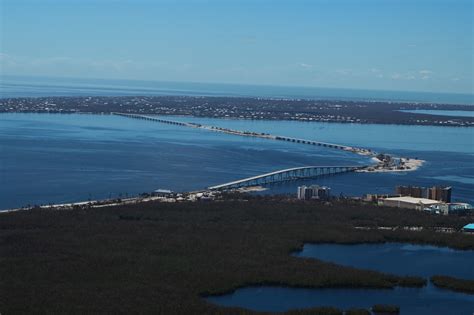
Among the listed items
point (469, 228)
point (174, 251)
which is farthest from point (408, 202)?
point (174, 251)

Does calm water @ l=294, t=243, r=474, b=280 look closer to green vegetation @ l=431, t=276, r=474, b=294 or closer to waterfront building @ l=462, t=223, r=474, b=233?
green vegetation @ l=431, t=276, r=474, b=294

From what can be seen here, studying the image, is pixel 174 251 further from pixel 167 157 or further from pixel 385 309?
pixel 167 157

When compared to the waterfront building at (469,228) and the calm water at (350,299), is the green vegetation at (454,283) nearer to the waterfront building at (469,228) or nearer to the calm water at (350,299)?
the calm water at (350,299)

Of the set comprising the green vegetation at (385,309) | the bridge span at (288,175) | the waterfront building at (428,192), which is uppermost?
the waterfront building at (428,192)

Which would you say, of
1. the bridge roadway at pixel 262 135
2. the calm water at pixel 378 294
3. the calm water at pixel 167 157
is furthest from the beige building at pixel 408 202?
the bridge roadway at pixel 262 135

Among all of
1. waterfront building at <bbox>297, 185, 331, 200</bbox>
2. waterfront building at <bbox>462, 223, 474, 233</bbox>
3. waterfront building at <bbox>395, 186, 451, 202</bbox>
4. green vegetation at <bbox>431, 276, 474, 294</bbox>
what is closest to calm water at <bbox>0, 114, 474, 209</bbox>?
waterfront building at <bbox>395, 186, 451, 202</bbox>

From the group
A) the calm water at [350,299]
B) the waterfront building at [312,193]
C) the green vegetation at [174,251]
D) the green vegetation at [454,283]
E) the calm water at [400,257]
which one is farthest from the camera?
the waterfront building at [312,193]

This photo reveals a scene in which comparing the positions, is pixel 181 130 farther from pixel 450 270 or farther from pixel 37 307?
pixel 37 307

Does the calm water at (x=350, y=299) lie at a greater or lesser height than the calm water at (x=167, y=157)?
lesser
